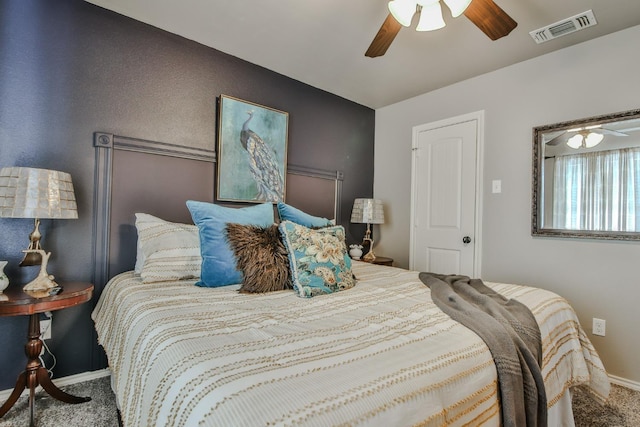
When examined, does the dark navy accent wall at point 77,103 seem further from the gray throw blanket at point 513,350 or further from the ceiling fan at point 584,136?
the ceiling fan at point 584,136

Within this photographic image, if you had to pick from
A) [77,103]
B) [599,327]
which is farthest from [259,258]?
[599,327]

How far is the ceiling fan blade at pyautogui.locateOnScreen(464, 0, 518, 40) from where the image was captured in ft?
5.41

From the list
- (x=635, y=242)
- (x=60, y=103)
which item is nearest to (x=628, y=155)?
(x=635, y=242)

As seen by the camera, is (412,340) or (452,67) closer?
(412,340)

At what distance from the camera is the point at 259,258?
1743 millimetres

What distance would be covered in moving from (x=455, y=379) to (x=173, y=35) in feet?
9.30

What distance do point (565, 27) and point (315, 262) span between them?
2411 millimetres

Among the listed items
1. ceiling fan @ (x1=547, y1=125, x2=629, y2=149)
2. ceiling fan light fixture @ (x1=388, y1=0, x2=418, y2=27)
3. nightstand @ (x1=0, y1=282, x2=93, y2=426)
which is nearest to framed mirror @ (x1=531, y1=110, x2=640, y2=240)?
ceiling fan @ (x1=547, y1=125, x2=629, y2=149)

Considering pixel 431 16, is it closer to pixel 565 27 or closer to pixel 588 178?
pixel 565 27

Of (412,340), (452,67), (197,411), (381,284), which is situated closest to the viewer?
(197,411)

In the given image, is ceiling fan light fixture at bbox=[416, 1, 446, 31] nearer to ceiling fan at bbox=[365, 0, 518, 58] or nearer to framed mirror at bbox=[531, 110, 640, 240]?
ceiling fan at bbox=[365, 0, 518, 58]

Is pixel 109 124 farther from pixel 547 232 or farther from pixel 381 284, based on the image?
pixel 547 232

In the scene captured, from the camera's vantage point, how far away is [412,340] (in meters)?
1.03

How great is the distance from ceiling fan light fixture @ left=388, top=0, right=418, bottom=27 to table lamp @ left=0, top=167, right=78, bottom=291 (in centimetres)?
204
